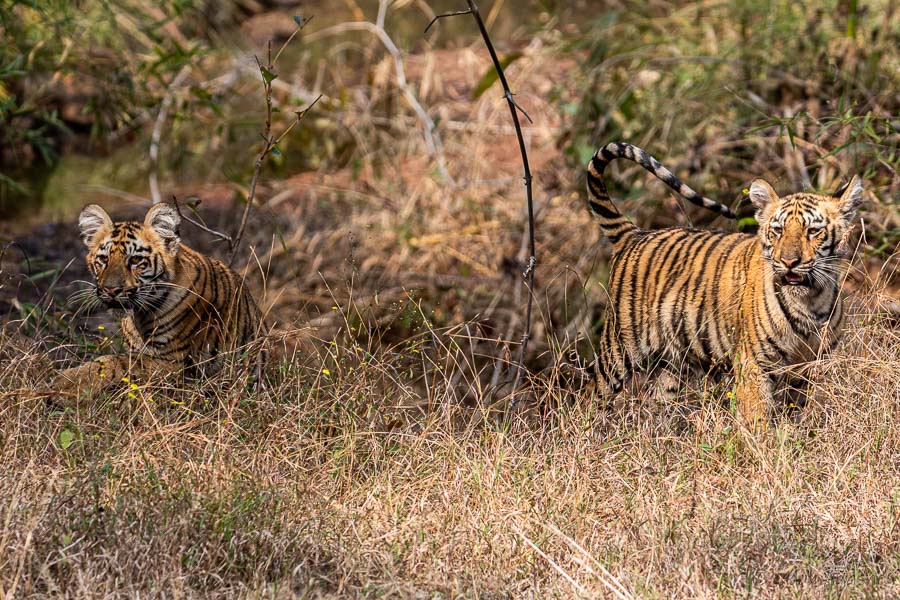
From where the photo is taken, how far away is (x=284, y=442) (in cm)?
388

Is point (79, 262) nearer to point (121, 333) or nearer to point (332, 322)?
point (332, 322)

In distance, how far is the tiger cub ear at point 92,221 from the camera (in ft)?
14.9

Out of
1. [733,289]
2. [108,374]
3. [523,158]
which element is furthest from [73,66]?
[733,289]

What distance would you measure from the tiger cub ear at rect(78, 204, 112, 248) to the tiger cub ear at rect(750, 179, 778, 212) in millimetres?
2601

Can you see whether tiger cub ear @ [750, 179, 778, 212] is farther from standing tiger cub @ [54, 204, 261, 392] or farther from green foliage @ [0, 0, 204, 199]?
green foliage @ [0, 0, 204, 199]

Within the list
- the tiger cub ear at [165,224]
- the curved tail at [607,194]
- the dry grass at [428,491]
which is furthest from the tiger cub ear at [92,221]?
the curved tail at [607,194]

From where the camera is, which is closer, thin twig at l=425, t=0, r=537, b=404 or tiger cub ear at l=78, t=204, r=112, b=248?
thin twig at l=425, t=0, r=537, b=404

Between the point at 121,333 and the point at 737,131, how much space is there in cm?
412

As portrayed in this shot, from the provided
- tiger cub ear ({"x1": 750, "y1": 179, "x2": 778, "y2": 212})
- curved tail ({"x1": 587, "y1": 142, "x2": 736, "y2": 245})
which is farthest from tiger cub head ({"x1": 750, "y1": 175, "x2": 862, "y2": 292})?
curved tail ({"x1": 587, "y1": 142, "x2": 736, "y2": 245})

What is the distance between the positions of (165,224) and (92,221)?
0.95 feet

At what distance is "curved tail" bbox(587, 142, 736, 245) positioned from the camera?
4.82m

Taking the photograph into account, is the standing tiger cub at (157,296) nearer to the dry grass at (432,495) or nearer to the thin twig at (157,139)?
the dry grass at (432,495)

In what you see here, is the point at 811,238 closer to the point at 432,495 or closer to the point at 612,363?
the point at 612,363

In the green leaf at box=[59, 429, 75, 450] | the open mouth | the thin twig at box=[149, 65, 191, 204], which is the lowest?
the thin twig at box=[149, 65, 191, 204]
